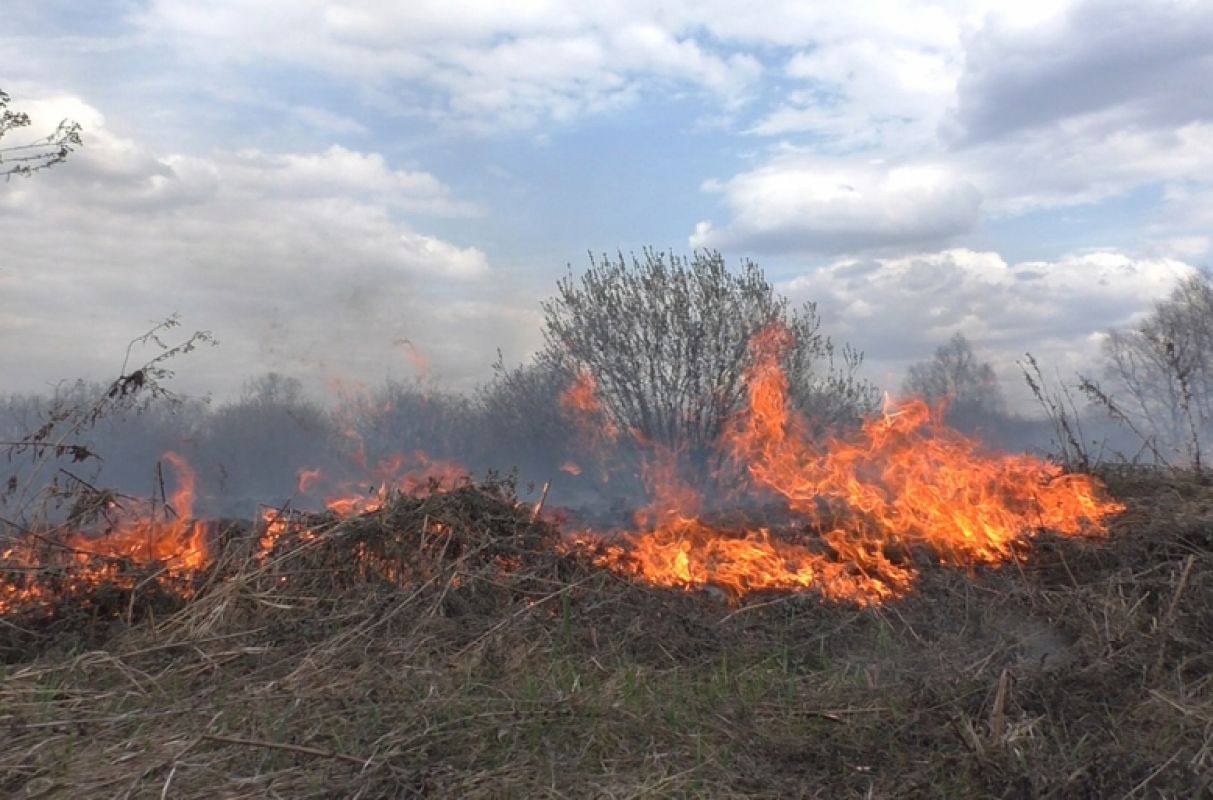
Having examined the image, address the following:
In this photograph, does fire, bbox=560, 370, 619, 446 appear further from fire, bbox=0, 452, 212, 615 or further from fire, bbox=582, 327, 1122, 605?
fire, bbox=0, 452, 212, 615

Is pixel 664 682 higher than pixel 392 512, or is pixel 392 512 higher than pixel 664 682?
pixel 392 512

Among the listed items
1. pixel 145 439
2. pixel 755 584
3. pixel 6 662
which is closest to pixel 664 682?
pixel 755 584

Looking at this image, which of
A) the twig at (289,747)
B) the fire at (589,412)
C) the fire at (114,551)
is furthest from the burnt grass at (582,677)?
the fire at (589,412)

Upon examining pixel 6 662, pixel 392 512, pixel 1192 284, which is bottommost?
pixel 6 662

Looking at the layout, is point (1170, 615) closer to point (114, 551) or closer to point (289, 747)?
point (289, 747)

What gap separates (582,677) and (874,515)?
11.1 feet

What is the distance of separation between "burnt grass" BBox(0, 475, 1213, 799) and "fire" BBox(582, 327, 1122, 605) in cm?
29

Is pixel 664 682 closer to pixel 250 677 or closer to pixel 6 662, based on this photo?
pixel 250 677

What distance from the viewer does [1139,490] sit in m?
7.54

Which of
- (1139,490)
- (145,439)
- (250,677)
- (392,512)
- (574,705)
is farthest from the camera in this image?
(145,439)

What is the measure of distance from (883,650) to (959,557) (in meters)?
1.78

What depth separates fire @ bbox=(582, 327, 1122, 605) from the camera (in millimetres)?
6414

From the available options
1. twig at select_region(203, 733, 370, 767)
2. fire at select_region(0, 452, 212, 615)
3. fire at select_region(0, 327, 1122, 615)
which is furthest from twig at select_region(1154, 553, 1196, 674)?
fire at select_region(0, 452, 212, 615)

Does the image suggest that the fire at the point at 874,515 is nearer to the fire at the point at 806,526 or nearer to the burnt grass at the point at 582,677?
the fire at the point at 806,526
